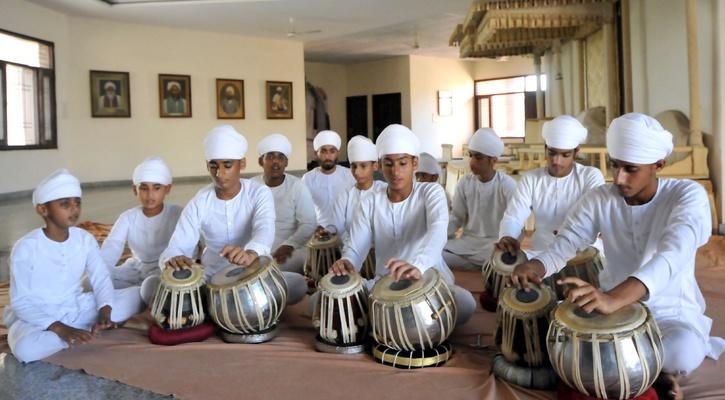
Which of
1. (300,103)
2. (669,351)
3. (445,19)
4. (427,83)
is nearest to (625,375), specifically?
(669,351)

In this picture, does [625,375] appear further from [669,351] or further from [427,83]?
[427,83]

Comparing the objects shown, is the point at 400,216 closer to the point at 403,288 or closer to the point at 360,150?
the point at 403,288

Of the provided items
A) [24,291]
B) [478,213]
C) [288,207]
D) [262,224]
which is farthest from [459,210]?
[24,291]

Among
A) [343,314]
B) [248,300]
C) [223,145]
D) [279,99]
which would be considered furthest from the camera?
[279,99]

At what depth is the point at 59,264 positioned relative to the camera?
2855 mm

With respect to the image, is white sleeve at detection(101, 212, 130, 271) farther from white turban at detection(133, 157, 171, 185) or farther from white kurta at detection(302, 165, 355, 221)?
white kurta at detection(302, 165, 355, 221)

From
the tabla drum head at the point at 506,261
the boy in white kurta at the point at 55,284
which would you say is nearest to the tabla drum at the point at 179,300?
the boy in white kurta at the point at 55,284

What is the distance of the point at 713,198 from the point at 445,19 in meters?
7.53

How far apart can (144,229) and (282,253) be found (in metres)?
0.81

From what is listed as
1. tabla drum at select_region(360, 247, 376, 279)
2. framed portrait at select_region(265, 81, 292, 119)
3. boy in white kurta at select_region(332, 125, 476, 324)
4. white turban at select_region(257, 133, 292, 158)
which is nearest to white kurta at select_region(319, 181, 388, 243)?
tabla drum at select_region(360, 247, 376, 279)

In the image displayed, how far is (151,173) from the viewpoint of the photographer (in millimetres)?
3506

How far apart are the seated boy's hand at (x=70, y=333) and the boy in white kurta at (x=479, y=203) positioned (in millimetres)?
2308

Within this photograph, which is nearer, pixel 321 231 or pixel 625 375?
pixel 625 375

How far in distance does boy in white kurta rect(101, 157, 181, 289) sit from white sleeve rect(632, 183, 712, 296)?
99.1 inches
